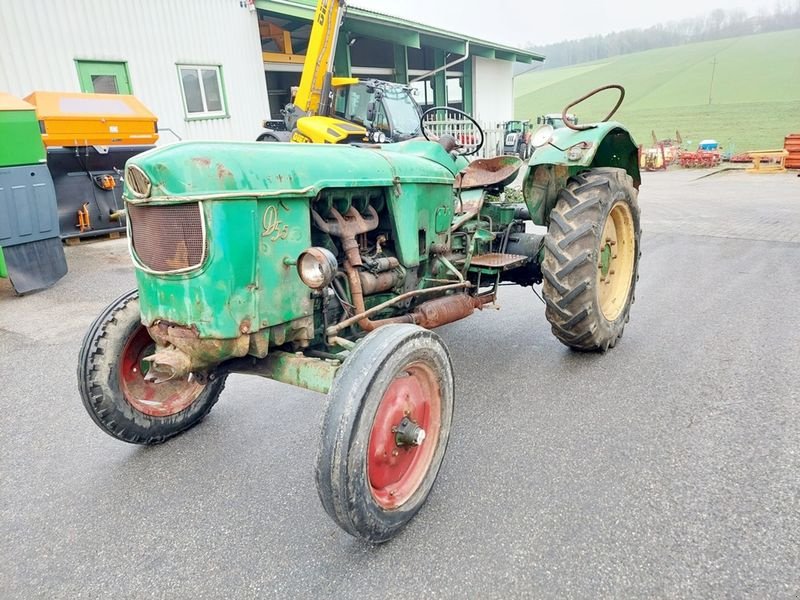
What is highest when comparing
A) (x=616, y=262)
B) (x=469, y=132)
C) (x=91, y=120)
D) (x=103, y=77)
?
(x=103, y=77)

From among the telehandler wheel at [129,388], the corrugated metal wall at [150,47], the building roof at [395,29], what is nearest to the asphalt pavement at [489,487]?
the telehandler wheel at [129,388]

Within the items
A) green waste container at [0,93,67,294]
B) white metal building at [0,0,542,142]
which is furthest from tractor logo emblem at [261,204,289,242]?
white metal building at [0,0,542,142]

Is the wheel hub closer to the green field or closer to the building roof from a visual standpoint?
the building roof

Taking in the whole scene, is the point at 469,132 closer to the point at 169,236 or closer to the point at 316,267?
the point at 316,267

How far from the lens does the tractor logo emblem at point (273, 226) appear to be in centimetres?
202

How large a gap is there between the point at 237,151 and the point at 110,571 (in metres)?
1.57

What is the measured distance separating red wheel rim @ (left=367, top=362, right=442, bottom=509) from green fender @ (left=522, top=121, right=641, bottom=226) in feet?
6.00

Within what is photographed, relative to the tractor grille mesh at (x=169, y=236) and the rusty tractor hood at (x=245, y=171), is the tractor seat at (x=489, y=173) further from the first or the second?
the tractor grille mesh at (x=169, y=236)

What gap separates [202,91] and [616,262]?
991cm

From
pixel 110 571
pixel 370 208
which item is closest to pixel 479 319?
pixel 370 208

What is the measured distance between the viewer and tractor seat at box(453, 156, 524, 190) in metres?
3.88

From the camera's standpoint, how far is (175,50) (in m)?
10.3

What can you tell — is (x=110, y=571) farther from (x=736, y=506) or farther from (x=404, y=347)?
(x=736, y=506)

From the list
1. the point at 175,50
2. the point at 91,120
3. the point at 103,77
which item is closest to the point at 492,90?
the point at 175,50
